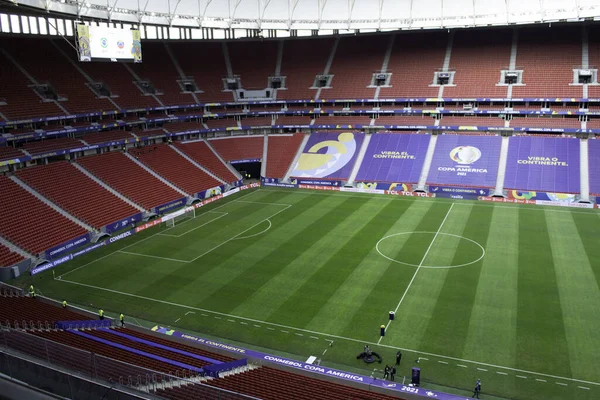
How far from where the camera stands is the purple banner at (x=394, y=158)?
53.4 metres

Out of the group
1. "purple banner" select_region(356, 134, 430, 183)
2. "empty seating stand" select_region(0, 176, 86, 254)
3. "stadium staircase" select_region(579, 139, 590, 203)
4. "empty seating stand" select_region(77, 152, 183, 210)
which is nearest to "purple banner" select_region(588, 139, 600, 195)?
"stadium staircase" select_region(579, 139, 590, 203)

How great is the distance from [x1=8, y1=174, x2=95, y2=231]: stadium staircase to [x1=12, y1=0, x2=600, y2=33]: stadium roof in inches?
666

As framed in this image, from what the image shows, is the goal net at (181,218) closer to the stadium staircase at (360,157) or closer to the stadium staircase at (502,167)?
the stadium staircase at (360,157)

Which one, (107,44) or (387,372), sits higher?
(107,44)

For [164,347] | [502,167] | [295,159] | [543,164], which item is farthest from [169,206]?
[543,164]

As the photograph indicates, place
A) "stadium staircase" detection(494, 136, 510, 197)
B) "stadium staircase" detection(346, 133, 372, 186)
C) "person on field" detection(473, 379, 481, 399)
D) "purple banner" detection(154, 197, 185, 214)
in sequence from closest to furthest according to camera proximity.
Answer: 1. "person on field" detection(473, 379, 481, 399)
2. "purple banner" detection(154, 197, 185, 214)
3. "stadium staircase" detection(494, 136, 510, 197)
4. "stadium staircase" detection(346, 133, 372, 186)

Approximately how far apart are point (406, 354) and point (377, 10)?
48.1 meters

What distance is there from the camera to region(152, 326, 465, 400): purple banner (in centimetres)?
1813

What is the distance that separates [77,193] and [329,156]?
29462mm

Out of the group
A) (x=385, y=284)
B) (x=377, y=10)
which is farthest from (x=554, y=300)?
(x=377, y=10)

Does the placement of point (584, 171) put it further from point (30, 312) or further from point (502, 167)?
point (30, 312)

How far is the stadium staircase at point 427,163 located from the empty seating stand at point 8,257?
125ft

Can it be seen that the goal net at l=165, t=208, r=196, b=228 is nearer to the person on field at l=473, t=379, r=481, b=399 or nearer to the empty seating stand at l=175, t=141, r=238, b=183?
the empty seating stand at l=175, t=141, r=238, b=183

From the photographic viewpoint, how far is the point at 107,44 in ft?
130
